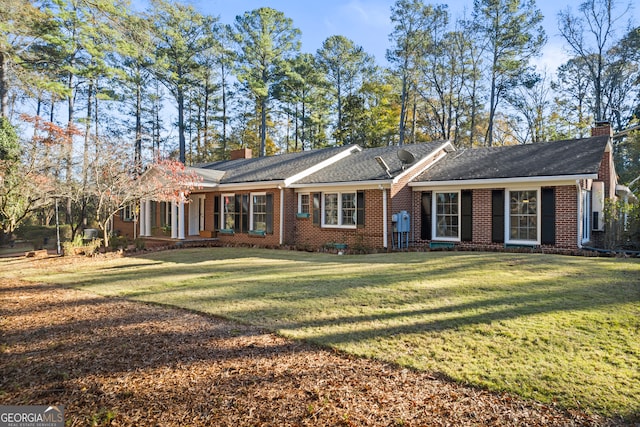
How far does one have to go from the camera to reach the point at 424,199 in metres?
14.2

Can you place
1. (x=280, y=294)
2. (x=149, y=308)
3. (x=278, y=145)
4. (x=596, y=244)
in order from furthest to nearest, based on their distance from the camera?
1. (x=278, y=145)
2. (x=596, y=244)
3. (x=280, y=294)
4. (x=149, y=308)

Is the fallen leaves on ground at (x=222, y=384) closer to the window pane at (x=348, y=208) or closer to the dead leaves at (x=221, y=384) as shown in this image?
the dead leaves at (x=221, y=384)

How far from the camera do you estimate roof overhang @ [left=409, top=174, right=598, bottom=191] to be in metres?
11.5

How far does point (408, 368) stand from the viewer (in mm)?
3695

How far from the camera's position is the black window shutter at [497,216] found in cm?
1268

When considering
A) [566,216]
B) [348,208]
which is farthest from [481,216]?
[348,208]

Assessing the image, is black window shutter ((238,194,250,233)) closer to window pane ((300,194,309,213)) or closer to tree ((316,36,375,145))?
window pane ((300,194,309,213))

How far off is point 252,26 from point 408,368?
107 feet

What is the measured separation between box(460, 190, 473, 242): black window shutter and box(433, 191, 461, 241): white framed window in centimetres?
18

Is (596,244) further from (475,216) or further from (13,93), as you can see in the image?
(13,93)

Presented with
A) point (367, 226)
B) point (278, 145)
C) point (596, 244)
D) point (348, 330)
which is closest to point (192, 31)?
point (278, 145)

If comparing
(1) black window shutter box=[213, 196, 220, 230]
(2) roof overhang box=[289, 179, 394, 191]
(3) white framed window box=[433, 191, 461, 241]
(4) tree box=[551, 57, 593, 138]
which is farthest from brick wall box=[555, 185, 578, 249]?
(4) tree box=[551, 57, 593, 138]

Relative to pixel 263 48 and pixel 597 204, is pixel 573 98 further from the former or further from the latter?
pixel 263 48

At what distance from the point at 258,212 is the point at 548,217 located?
10.4 m
